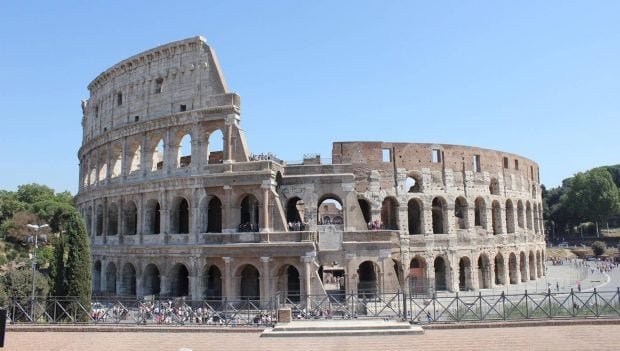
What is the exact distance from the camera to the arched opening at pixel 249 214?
28734mm

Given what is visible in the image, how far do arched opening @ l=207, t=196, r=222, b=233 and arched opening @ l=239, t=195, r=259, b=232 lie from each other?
1.69 m

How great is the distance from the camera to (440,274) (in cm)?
3425

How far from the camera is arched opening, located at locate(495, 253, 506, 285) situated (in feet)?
119

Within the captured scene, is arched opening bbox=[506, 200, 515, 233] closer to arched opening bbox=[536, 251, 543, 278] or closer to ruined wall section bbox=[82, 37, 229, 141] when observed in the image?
arched opening bbox=[536, 251, 543, 278]

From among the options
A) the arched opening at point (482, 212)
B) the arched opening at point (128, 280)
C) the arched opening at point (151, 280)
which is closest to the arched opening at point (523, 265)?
the arched opening at point (482, 212)

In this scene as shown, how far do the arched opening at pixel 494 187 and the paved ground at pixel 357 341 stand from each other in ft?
71.1

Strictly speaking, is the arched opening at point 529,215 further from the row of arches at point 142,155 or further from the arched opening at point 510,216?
the row of arches at point 142,155

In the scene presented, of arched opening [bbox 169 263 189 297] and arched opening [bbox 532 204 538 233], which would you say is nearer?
arched opening [bbox 169 263 189 297]

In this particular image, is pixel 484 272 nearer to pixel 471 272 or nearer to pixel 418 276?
pixel 471 272

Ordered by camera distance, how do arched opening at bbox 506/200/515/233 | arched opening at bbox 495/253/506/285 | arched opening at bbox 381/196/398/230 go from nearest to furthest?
1. arched opening at bbox 381/196/398/230
2. arched opening at bbox 495/253/506/285
3. arched opening at bbox 506/200/515/233

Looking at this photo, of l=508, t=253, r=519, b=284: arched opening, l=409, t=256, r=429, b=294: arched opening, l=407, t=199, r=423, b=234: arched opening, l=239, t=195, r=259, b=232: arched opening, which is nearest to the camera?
l=239, t=195, r=259, b=232: arched opening

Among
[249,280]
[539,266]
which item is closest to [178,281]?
[249,280]

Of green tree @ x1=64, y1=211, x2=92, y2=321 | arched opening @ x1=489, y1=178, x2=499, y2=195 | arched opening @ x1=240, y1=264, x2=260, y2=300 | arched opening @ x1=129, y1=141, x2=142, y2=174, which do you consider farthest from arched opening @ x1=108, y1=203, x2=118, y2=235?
arched opening @ x1=489, y1=178, x2=499, y2=195

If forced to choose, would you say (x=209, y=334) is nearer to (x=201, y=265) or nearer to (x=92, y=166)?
(x=201, y=265)
